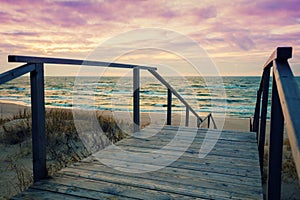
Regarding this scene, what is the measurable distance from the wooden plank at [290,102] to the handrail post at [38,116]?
1608mm

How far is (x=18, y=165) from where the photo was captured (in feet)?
12.1

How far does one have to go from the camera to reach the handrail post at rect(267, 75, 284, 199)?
5.25 ft

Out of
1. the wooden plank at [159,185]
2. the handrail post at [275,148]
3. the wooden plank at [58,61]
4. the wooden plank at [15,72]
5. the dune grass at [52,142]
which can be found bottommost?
the dune grass at [52,142]

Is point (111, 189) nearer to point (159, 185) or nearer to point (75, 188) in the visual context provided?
point (75, 188)

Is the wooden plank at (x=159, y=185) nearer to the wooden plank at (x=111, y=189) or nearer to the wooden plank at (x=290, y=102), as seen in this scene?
the wooden plank at (x=111, y=189)

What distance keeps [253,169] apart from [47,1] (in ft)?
19.4

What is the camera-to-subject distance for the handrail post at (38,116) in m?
1.96

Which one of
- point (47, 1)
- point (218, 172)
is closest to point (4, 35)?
point (47, 1)

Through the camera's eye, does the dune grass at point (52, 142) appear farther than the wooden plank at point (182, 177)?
Yes

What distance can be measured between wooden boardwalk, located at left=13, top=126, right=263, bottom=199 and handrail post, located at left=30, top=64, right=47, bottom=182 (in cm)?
17

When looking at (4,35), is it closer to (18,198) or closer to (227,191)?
(18,198)

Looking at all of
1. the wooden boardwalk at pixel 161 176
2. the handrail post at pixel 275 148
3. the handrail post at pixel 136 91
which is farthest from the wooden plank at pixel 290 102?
the handrail post at pixel 136 91

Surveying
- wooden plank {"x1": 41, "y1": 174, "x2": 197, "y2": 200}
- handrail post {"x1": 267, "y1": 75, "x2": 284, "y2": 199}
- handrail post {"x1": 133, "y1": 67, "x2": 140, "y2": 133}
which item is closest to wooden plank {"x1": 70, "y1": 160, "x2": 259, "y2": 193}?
wooden plank {"x1": 41, "y1": 174, "x2": 197, "y2": 200}

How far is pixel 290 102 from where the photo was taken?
3.49 feet
